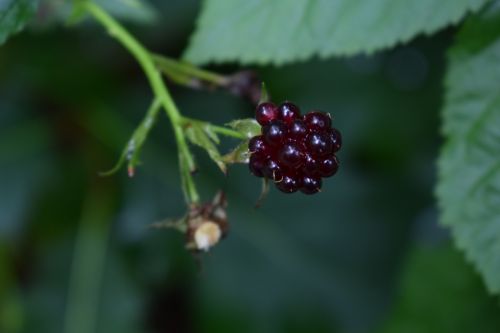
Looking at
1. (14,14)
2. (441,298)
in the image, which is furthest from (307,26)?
(441,298)

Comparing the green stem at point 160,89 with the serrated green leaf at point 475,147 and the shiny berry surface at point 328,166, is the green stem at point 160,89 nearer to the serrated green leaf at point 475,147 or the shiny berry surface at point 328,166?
the shiny berry surface at point 328,166

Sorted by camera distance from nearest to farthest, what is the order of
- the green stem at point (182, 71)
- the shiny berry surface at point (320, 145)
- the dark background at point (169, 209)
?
the shiny berry surface at point (320, 145), the green stem at point (182, 71), the dark background at point (169, 209)

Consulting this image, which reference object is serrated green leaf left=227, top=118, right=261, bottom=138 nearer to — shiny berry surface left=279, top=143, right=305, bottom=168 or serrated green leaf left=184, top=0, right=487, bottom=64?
shiny berry surface left=279, top=143, right=305, bottom=168

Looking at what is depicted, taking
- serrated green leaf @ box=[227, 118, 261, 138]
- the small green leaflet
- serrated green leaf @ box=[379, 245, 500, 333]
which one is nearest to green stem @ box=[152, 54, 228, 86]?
the small green leaflet

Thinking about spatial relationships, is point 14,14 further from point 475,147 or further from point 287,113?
point 475,147

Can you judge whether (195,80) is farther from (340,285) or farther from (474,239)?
(340,285)

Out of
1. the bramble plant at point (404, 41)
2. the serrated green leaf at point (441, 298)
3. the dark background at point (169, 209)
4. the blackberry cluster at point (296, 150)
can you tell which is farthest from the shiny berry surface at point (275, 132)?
the dark background at point (169, 209)

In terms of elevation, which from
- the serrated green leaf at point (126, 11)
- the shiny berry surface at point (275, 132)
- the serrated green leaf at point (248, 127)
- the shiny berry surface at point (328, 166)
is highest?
the serrated green leaf at point (126, 11)
